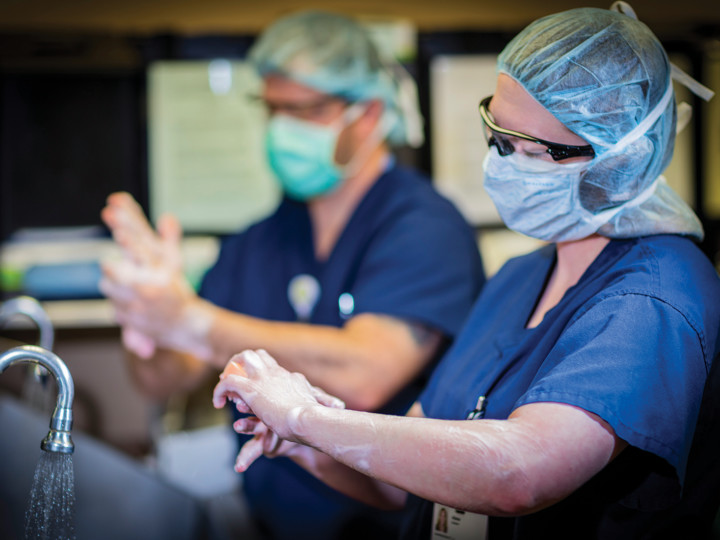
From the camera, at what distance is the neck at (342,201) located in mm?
1479

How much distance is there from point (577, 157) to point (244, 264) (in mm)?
922

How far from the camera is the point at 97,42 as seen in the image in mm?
2209

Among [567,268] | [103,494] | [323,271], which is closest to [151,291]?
[323,271]

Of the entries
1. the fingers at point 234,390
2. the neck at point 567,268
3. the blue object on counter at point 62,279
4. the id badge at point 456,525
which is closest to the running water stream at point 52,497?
the fingers at point 234,390

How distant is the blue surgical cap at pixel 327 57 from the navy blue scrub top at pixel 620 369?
0.68m

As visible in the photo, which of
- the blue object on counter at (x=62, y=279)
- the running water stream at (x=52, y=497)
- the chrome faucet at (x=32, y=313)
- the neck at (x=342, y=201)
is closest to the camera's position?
the running water stream at (x=52, y=497)

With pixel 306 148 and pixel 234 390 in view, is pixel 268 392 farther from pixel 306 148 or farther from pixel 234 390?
pixel 306 148

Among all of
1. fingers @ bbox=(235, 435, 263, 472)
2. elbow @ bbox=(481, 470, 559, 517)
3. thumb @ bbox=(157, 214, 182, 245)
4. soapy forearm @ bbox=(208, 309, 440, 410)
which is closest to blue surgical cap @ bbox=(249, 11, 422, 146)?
thumb @ bbox=(157, 214, 182, 245)

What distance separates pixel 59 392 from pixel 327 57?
925mm

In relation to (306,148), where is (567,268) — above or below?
below

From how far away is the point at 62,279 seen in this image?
2277 mm

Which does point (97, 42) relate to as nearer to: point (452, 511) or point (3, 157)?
point (3, 157)

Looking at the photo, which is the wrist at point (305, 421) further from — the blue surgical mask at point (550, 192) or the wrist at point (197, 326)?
the wrist at point (197, 326)

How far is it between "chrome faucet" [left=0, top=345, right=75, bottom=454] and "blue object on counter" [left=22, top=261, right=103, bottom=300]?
5.32 feet
